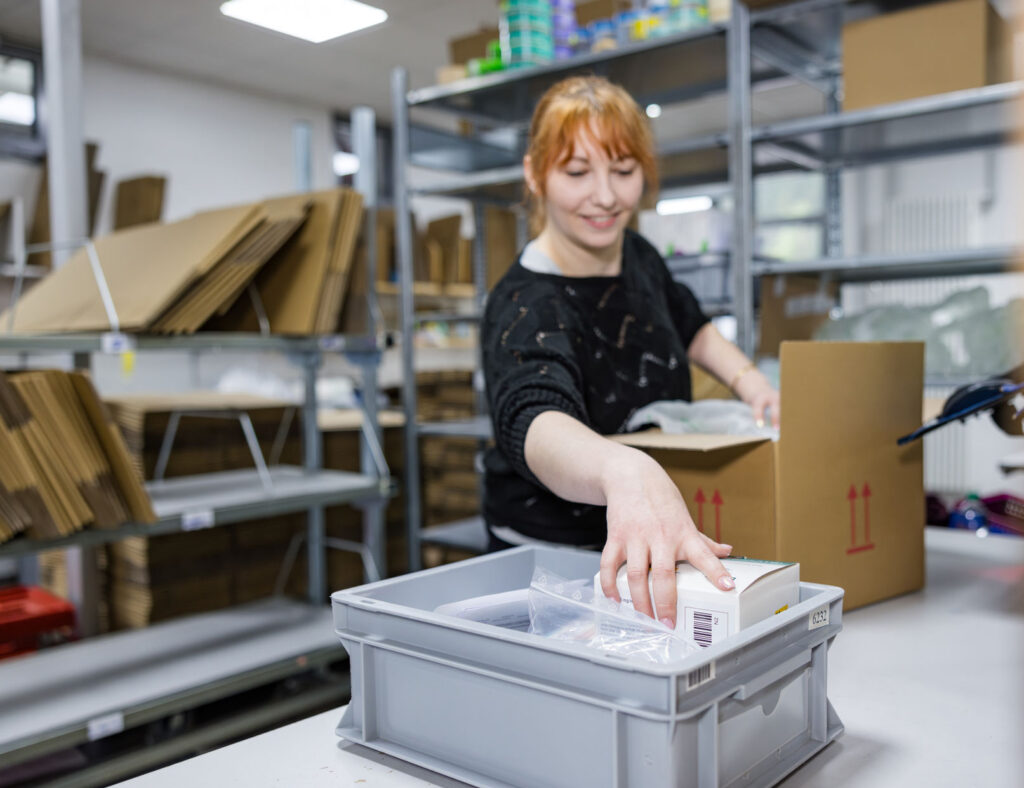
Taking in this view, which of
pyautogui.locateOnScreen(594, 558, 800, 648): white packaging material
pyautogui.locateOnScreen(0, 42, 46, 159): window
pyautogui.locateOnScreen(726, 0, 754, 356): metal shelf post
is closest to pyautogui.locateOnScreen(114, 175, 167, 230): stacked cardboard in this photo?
pyautogui.locateOnScreen(0, 42, 46, 159): window

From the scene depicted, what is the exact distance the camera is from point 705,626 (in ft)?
2.15

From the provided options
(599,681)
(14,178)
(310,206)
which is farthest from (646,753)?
(14,178)

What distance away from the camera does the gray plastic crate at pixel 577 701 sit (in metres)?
0.54

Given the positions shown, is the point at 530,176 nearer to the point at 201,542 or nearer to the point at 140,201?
the point at 201,542

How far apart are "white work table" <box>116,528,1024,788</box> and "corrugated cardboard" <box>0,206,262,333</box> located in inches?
60.5

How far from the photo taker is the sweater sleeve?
1027 millimetres

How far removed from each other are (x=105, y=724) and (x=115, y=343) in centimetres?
88

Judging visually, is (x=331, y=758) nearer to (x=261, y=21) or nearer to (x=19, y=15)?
(x=261, y=21)

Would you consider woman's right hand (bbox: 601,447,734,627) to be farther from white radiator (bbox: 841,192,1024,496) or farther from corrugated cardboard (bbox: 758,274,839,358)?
white radiator (bbox: 841,192,1024,496)

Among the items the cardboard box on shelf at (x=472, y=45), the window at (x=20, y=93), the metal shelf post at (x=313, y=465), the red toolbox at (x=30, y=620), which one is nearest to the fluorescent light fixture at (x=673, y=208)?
the cardboard box on shelf at (x=472, y=45)

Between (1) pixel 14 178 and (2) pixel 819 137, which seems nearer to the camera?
(2) pixel 819 137

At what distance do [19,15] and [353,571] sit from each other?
348 cm

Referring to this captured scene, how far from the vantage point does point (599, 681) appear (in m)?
0.56

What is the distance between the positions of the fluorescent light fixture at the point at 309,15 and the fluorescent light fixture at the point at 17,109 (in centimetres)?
209
